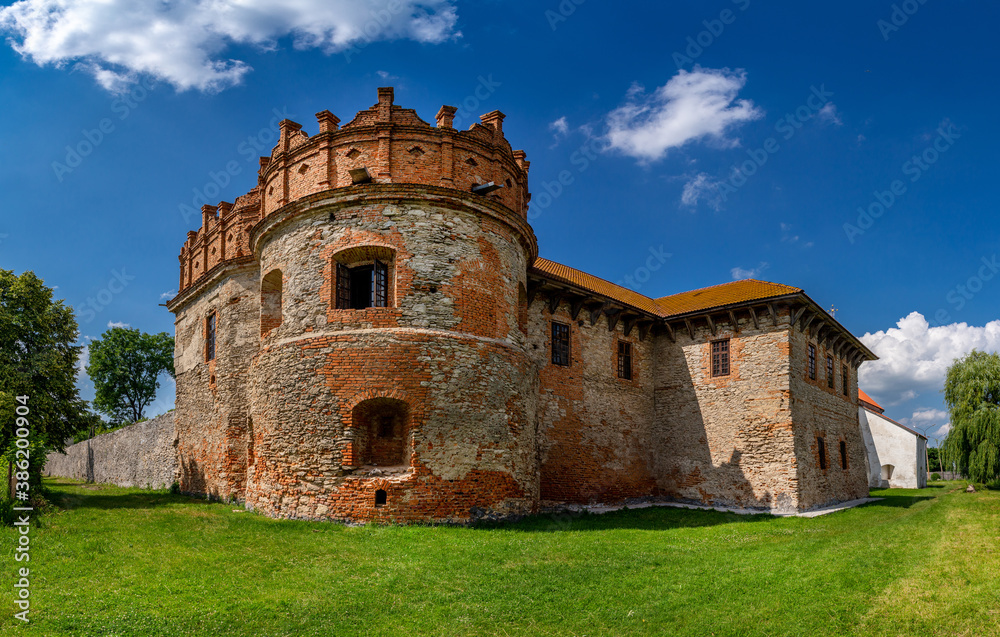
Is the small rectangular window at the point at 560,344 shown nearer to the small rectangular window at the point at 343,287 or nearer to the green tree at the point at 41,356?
the small rectangular window at the point at 343,287

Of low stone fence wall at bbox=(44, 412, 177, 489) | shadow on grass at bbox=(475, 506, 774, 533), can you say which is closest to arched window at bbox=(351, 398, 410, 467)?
shadow on grass at bbox=(475, 506, 774, 533)

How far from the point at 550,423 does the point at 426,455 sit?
5938 millimetres

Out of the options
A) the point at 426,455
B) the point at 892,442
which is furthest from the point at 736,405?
the point at 892,442

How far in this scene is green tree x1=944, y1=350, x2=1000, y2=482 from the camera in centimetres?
2614

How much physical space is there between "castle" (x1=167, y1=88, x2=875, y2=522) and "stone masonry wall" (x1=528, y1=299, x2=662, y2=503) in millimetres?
66

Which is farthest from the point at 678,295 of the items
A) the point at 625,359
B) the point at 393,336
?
the point at 393,336

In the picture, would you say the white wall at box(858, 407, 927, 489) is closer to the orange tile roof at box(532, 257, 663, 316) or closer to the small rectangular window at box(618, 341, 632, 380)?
the orange tile roof at box(532, 257, 663, 316)

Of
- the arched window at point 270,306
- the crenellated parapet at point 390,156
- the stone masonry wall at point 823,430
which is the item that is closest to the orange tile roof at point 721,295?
the stone masonry wall at point 823,430

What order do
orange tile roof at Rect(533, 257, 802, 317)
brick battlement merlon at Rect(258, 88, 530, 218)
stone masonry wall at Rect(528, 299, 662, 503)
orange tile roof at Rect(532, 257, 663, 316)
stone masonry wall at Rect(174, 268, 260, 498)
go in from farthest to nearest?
orange tile roof at Rect(532, 257, 663, 316) < orange tile roof at Rect(533, 257, 802, 317) < stone masonry wall at Rect(528, 299, 662, 503) < stone masonry wall at Rect(174, 268, 260, 498) < brick battlement merlon at Rect(258, 88, 530, 218)

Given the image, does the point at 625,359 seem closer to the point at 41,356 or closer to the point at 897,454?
the point at 41,356

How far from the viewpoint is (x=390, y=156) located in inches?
549

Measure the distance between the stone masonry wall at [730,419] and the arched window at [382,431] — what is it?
11.1 meters

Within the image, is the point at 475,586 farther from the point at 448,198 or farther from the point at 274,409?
the point at 448,198

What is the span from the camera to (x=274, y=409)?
1355 centimetres
